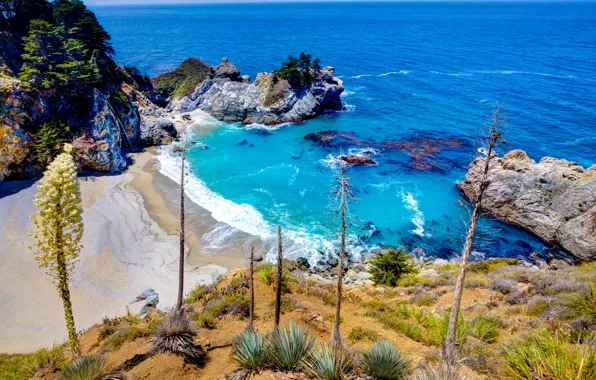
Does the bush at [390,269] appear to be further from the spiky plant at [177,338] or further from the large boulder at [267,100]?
the large boulder at [267,100]

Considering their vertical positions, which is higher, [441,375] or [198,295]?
[441,375]

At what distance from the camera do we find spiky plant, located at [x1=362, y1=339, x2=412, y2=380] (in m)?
10.2

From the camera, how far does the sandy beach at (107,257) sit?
21719 mm

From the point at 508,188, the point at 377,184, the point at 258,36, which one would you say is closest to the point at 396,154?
the point at 377,184

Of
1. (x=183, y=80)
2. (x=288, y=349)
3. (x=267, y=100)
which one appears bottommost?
(x=288, y=349)

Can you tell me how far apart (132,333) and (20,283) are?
48.1 ft

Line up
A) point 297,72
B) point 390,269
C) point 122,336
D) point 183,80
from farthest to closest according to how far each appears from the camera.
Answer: point 183,80, point 297,72, point 390,269, point 122,336

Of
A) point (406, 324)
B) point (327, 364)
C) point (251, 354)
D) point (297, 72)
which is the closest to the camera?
point (327, 364)

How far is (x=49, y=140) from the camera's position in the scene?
37.2 m

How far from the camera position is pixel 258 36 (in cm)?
14538

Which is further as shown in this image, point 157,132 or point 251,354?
point 157,132

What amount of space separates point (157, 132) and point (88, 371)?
146 ft

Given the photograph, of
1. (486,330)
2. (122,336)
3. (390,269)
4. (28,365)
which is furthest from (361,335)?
(28,365)

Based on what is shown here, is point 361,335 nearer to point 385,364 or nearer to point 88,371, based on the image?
point 385,364
